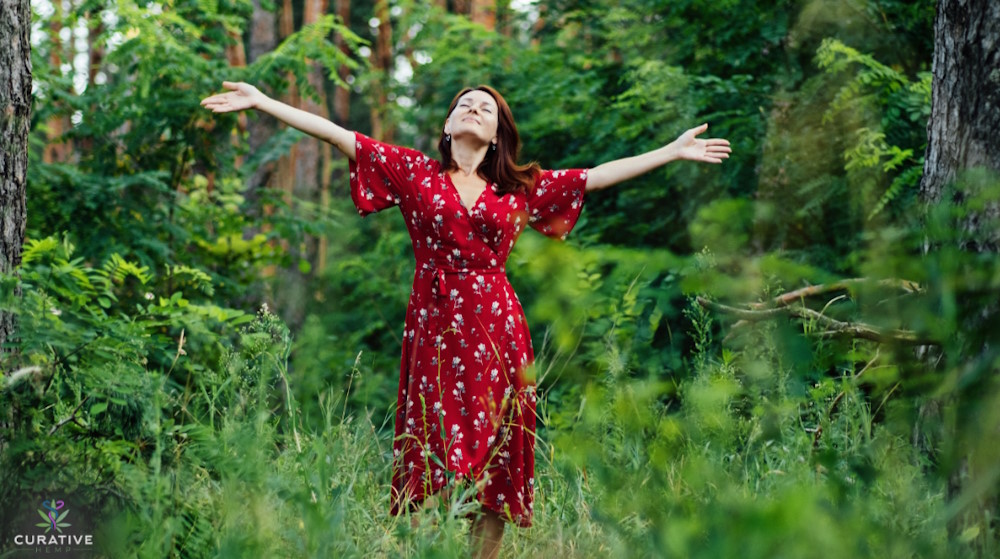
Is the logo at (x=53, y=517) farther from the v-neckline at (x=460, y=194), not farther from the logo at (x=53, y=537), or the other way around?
the v-neckline at (x=460, y=194)

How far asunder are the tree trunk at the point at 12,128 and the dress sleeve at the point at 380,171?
117 centimetres

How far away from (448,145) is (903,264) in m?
2.35

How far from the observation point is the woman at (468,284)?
11.3ft

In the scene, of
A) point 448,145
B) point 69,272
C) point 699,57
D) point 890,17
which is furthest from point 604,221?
point 69,272

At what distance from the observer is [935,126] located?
9.36 feet

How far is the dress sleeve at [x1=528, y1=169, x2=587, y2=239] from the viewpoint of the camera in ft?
12.2

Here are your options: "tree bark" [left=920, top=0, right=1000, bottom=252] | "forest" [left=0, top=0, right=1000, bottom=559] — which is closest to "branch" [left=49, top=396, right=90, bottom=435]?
"forest" [left=0, top=0, right=1000, bottom=559]

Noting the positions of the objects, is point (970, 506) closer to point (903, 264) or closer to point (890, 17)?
point (903, 264)

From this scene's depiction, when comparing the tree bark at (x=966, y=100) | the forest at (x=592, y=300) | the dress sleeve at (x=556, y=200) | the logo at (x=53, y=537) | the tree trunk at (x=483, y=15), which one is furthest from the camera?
the tree trunk at (x=483, y=15)

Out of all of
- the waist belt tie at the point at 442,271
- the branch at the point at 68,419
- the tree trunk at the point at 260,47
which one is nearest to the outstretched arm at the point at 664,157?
the waist belt tie at the point at 442,271

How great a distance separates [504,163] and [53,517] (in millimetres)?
1968

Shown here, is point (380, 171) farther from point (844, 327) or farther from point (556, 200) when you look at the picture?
point (844, 327)

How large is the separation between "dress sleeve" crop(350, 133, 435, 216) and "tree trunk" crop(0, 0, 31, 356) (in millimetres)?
1170

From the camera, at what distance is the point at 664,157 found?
3576mm
